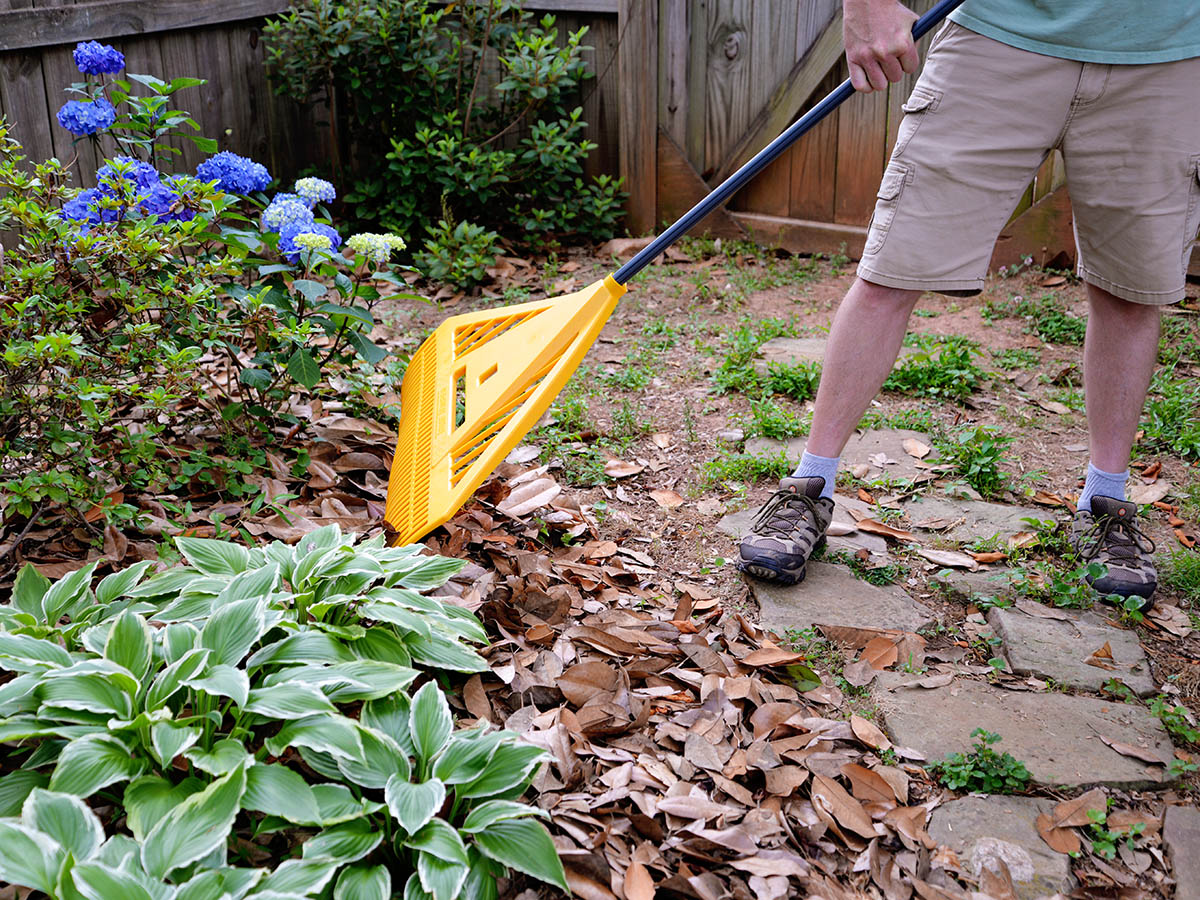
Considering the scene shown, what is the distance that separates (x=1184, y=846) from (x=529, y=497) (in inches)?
63.7

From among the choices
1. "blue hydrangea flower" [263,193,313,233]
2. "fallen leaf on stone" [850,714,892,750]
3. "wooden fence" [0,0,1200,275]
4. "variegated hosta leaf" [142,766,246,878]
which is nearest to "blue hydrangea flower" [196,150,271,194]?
"blue hydrangea flower" [263,193,313,233]

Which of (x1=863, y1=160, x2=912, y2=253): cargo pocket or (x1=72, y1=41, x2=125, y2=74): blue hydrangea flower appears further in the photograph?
(x1=72, y1=41, x2=125, y2=74): blue hydrangea flower

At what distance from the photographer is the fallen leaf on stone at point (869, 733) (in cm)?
179

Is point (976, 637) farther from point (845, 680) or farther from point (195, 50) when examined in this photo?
point (195, 50)

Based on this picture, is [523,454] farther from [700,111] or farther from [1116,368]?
[700,111]

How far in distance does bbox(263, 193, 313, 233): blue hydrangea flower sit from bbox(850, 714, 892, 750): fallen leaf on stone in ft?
5.59

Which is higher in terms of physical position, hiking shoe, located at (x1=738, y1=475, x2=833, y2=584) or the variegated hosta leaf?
the variegated hosta leaf

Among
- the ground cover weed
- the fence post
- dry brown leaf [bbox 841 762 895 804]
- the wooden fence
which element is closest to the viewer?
dry brown leaf [bbox 841 762 895 804]

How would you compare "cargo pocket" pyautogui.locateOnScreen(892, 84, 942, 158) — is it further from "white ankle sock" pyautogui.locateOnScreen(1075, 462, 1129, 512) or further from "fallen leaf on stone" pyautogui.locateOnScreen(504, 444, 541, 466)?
"fallen leaf on stone" pyautogui.locateOnScreen(504, 444, 541, 466)

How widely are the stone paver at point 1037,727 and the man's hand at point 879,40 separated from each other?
1.26 meters

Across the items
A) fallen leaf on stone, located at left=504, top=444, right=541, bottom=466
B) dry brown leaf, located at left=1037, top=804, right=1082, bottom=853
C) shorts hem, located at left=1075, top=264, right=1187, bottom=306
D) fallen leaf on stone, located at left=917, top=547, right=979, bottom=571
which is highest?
shorts hem, located at left=1075, top=264, right=1187, bottom=306

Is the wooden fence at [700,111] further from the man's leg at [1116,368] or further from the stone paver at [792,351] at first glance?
the man's leg at [1116,368]

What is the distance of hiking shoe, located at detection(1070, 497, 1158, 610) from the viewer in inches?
88.6

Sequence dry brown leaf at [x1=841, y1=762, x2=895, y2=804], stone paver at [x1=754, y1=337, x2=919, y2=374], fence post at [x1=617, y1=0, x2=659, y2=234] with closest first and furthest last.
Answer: dry brown leaf at [x1=841, y1=762, x2=895, y2=804] < stone paver at [x1=754, y1=337, x2=919, y2=374] < fence post at [x1=617, y1=0, x2=659, y2=234]
